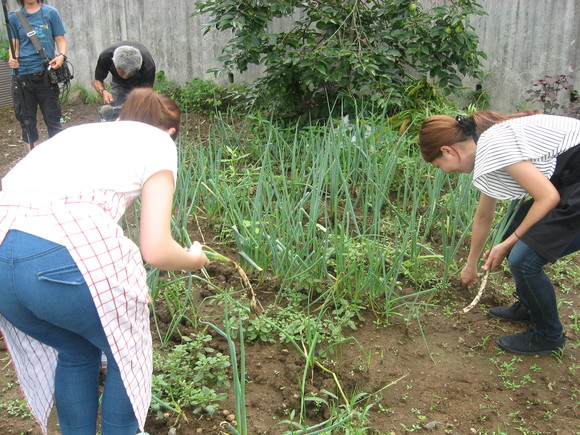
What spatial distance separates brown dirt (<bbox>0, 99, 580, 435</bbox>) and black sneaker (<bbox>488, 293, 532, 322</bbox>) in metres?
0.03

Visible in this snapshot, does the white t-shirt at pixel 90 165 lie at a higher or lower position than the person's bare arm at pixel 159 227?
higher

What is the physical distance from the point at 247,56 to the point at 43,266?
3209mm

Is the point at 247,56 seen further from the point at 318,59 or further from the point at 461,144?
the point at 461,144

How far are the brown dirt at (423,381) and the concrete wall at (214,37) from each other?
2763mm

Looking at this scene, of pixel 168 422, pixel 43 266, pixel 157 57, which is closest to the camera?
pixel 43 266

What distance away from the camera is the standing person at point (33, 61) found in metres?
4.31

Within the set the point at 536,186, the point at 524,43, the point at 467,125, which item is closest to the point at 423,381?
the point at 536,186

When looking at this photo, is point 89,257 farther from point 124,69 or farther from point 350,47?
point 350,47

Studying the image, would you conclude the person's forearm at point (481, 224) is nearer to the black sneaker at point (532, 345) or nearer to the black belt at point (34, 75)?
the black sneaker at point (532, 345)

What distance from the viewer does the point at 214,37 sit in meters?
5.98

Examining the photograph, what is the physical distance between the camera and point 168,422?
193 centimetres

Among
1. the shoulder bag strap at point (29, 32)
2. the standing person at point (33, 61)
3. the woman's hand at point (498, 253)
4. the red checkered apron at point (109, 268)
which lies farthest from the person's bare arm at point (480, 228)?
the shoulder bag strap at point (29, 32)

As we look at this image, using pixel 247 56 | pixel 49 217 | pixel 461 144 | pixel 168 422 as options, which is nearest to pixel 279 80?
pixel 247 56

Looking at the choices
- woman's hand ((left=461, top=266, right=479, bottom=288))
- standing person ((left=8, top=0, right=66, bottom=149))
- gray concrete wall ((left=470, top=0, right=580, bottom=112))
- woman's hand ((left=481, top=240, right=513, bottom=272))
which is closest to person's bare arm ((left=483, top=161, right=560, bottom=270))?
woman's hand ((left=481, top=240, right=513, bottom=272))
